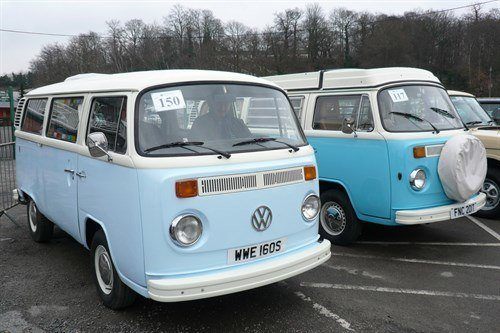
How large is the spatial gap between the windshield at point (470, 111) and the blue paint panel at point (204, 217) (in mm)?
6523

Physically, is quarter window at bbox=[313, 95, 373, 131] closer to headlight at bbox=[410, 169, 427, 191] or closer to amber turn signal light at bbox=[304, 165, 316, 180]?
headlight at bbox=[410, 169, 427, 191]

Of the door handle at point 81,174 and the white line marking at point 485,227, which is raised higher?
the door handle at point 81,174

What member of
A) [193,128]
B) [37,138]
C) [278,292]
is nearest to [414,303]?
[278,292]

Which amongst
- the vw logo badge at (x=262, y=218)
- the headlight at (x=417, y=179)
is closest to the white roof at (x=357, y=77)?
the headlight at (x=417, y=179)

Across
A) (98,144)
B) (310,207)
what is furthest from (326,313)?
(98,144)

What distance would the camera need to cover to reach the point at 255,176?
3.63 meters

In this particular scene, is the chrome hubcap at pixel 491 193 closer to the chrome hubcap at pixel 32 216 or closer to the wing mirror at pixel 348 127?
the wing mirror at pixel 348 127

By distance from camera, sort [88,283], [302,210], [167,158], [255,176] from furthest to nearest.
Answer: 1. [88,283]
2. [302,210]
3. [255,176]
4. [167,158]

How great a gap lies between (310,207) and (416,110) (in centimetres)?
261

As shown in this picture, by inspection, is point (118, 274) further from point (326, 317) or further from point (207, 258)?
point (326, 317)

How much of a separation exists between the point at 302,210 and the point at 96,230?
80.7 inches

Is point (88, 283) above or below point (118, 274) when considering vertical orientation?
below

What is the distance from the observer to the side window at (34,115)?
5.68 m

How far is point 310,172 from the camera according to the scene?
160 inches
